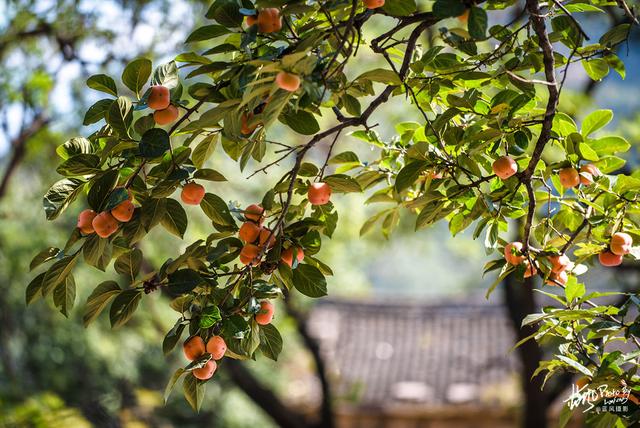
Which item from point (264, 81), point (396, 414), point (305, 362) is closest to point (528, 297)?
point (396, 414)

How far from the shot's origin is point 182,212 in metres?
0.84

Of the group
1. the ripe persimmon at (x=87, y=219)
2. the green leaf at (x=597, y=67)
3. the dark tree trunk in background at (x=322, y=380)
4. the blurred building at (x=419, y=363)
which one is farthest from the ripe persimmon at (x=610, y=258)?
the blurred building at (x=419, y=363)

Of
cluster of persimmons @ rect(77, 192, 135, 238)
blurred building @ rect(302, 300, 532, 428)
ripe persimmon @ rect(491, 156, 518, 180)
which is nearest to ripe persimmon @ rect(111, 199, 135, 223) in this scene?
cluster of persimmons @ rect(77, 192, 135, 238)

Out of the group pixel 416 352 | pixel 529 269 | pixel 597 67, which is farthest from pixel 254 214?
pixel 416 352

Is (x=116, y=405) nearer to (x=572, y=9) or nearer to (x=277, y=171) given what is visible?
(x=277, y=171)

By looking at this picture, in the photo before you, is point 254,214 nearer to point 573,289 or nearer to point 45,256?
point 45,256

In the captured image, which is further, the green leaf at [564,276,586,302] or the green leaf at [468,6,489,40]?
the green leaf at [564,276,586,302]

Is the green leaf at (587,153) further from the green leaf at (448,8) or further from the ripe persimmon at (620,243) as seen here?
the green leaf at (448,8)

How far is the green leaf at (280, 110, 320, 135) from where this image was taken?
0.84 metres

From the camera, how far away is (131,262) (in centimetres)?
89

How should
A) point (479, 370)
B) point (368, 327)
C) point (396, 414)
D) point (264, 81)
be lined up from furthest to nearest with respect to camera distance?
point (368, 327) < point (479, 370) < point (396, 414) < point (264, 81)

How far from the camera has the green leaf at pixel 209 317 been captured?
2.59ft

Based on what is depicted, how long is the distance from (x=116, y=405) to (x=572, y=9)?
4090 mm

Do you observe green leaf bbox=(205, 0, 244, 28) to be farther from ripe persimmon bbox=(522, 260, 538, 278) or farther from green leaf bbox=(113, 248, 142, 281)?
ripe persimmon bbox=(522, 260, 538, 278)
